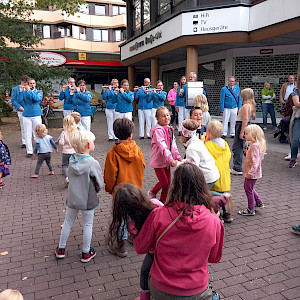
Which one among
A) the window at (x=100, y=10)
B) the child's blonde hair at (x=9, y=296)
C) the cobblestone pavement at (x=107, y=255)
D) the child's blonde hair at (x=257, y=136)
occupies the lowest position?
the cobblestone pavement at (x=107, y=255)

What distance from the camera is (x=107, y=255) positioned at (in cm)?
387

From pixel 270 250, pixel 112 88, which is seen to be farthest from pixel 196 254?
pixel 112 88

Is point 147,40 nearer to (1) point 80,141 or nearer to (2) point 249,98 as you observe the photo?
(2) point 249,98

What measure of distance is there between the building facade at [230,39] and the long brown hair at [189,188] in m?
10.1

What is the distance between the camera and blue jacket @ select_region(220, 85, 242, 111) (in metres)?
10.9

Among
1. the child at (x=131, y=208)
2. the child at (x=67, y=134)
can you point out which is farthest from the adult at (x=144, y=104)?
the child at (x=131, y=208)

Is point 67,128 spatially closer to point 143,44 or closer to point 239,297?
point 239,297

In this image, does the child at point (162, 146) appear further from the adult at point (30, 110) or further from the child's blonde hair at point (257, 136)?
the adult at point (30, 110)

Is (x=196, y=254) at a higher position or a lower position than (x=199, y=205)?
lower

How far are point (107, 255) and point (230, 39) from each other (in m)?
11.2

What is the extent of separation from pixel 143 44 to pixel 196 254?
58.7ft

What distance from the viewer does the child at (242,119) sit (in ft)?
21.7

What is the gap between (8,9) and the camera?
1523 cm

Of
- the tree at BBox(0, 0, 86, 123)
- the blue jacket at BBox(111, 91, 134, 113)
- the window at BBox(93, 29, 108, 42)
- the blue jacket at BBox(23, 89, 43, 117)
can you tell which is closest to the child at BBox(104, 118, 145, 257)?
the blue jacket at BBox(23, 89, 43, 117)
